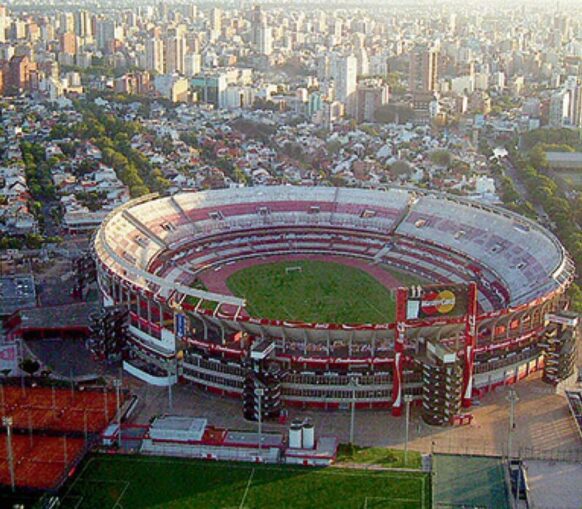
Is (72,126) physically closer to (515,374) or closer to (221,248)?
(221,248)

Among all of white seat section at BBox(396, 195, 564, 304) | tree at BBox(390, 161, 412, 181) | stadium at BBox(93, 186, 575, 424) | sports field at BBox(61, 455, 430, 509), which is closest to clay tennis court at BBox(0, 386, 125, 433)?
sports field at BBox(61, 455, 430, 509)

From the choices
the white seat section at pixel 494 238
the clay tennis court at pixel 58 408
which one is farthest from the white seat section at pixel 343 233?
the clay tennis court at pixel 58 408

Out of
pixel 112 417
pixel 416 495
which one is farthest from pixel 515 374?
pixel 112 417

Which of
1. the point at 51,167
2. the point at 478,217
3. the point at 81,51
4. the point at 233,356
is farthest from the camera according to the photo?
the point at 81,51

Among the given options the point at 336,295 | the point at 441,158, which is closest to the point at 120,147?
the point at 441,158

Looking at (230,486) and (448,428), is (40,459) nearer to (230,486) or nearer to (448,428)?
(230,486)
